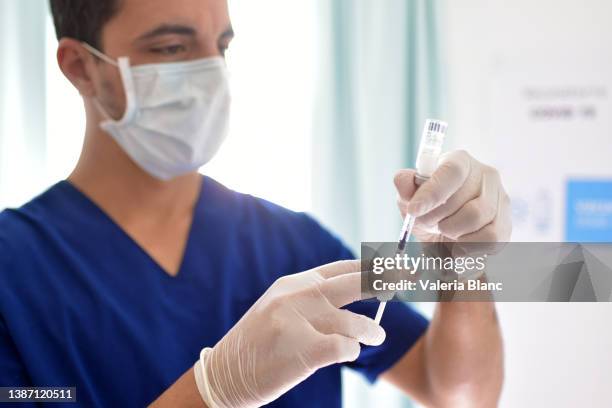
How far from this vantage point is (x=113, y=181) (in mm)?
894

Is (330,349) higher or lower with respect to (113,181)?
lower

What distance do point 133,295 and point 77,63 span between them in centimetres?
34

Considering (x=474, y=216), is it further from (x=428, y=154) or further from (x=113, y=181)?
(x=113, y=181)

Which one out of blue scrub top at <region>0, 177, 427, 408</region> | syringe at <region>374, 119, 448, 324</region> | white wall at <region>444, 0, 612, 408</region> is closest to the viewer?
syringe at <region>374, 119, 448, 324</region>

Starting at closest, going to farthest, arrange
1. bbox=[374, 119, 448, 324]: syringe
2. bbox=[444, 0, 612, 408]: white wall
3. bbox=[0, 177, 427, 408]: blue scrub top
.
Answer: bbox=[374, 119, 448, 324]: syringe
bbox=[0, 177, 427, 408]: blue scrub top
bbox=[444, 0, 612, 408]: white wall

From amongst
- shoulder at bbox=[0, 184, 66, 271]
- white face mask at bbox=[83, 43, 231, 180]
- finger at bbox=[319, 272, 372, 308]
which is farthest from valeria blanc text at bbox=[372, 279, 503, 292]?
shoulder at bbox=[0, 184, 66, 271]

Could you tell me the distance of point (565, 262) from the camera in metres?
0.81

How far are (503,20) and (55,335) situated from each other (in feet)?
3.11

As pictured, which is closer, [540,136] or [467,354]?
[467,354]

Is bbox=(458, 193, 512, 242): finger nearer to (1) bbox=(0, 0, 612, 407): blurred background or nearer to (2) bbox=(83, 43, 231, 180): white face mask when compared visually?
(1) bbox=(0, 0, 612, 407): blurred background

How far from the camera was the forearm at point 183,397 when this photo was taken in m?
0.70

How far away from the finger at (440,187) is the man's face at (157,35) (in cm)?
38

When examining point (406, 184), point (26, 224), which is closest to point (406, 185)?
point (406, 184)

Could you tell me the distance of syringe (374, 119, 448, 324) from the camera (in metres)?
A: 0.67
